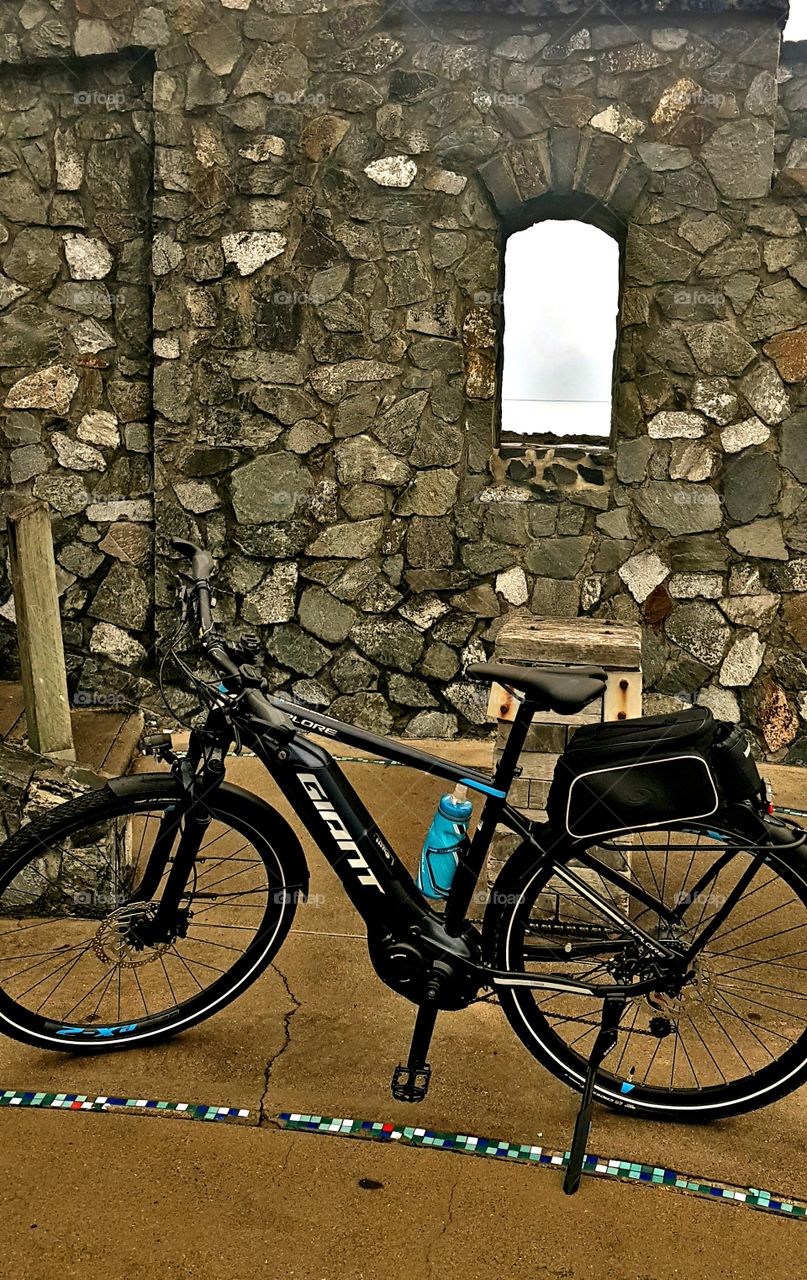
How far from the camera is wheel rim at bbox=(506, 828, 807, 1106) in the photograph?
261 centimetres

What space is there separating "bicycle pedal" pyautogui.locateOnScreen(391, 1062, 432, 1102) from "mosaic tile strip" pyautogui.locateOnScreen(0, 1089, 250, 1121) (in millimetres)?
337

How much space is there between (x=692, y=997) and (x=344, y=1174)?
41.6 inches

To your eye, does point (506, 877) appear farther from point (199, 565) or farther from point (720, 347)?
point (720, 347)

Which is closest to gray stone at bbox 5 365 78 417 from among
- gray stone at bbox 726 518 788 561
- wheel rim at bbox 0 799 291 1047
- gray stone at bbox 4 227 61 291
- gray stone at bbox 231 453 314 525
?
gray stone at bbox 4 227 61 291

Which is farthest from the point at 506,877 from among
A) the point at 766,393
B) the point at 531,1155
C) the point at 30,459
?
the point at 30,459

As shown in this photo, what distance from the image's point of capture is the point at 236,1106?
8.72 ft

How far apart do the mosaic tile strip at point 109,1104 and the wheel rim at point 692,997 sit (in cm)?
69

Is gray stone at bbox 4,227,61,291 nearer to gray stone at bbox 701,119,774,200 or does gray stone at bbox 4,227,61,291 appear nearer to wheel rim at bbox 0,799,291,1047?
wheel rim at bbox 0,799,291,1047

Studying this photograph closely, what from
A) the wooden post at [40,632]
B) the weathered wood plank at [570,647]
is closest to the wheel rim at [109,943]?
the wooden post at [40,632]

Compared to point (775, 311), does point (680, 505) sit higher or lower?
lower

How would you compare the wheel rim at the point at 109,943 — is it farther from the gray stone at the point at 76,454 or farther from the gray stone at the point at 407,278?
the gray stone at the point at 407,278

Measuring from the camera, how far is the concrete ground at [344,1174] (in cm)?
222

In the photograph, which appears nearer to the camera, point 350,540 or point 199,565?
point 199,565

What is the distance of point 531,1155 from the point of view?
99.4 inches
